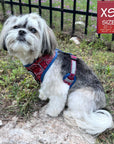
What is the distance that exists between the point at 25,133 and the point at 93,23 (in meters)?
4.47

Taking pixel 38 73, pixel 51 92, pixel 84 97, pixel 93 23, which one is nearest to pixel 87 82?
pixel 84 97

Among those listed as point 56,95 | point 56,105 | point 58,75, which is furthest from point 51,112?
point 58,75

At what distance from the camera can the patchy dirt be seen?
2.21 m

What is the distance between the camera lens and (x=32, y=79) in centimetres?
331

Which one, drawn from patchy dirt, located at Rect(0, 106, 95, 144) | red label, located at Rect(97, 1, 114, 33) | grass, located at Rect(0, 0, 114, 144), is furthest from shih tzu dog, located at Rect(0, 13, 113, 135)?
red label, located at Rect(97, 1, 114, 33)

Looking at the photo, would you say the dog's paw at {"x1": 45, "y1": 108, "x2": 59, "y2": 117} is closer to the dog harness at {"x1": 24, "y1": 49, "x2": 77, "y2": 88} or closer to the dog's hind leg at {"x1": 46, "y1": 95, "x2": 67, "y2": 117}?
the dog's hind leg at {"x1": 46, "y1": 95, "x2": 67, "y2": 117}

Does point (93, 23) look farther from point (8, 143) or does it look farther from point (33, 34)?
point (8, 143)

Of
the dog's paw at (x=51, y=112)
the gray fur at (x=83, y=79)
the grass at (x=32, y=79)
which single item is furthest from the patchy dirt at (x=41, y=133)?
the gray fur at (x=83, y=79)

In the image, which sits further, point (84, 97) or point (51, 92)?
point (51, 92)

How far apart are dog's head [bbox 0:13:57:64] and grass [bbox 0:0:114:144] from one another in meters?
0.73

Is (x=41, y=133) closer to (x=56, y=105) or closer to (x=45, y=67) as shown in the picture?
(x=56, y=105)

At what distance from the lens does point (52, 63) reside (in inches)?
96.2

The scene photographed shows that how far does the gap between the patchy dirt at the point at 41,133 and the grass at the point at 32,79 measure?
17 centimetres

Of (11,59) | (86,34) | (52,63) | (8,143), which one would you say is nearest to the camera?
(8,143)
